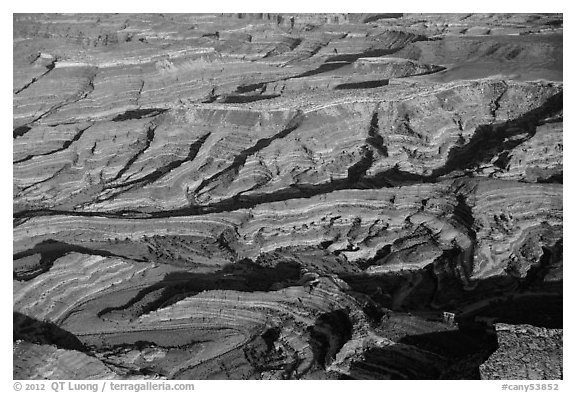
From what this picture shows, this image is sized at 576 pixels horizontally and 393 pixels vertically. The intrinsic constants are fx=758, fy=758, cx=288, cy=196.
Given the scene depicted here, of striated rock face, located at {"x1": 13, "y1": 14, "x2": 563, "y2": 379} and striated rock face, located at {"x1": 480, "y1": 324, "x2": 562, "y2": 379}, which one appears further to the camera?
striated rock face, located at {"x1": 13, "y1": 14, "x2": 563, "y2": 379}

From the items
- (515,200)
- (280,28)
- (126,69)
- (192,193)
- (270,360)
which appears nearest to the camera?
(270,360)

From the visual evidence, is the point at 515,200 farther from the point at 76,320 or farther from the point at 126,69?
the point at 126,69

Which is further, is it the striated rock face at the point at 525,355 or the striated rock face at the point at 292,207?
the striated rock face at the point at 292,207

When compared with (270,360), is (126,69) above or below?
above

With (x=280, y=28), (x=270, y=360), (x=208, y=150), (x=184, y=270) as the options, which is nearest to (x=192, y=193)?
(x=208, y=150)

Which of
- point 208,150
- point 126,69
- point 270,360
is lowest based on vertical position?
point 270,360

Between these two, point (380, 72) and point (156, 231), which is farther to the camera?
point (380, 72)

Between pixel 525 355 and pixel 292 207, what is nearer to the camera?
pixel 525 355

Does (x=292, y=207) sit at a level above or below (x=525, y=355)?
above
